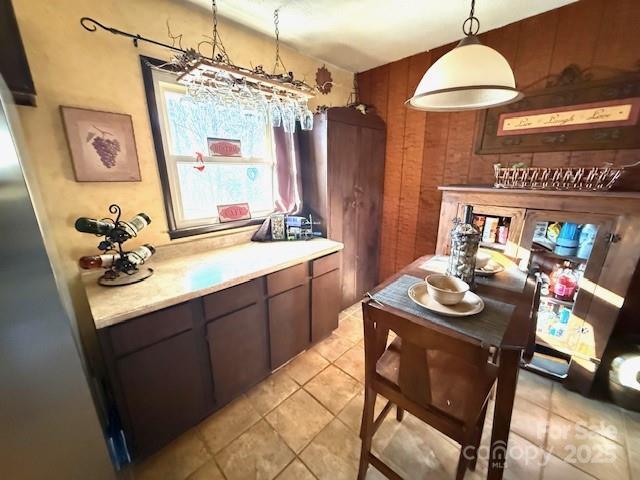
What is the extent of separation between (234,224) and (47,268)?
4.53ft

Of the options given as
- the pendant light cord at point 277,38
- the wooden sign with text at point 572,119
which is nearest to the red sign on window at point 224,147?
the pendant light cord at point 277,38

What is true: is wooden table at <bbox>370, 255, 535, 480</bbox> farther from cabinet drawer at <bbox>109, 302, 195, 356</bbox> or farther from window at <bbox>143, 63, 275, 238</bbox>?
window at <bbox>143, 63, 275, 238</bbox>

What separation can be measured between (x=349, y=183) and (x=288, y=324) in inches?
55.0

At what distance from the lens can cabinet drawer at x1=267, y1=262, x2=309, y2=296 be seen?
1705 millimetres

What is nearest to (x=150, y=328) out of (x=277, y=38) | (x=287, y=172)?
(x=287, y=172)

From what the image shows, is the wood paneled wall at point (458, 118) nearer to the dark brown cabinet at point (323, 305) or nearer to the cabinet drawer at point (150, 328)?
the dark brown cabinet at point (323, 305)

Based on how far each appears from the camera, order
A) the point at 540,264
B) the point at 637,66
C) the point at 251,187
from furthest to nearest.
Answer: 1. the point at 251,187
2. the point at 540,264
3. the point at 637,66

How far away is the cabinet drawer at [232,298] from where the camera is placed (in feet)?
4.68

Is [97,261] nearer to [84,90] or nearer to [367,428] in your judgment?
[84,90]

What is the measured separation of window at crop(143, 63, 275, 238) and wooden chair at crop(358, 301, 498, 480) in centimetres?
150

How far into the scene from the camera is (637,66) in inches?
62.4

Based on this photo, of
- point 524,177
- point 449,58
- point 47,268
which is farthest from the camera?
point 524,177

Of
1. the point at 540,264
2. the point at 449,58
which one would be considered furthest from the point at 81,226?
the point at 540,264

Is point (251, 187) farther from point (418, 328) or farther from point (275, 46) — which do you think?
point (418, 328)
